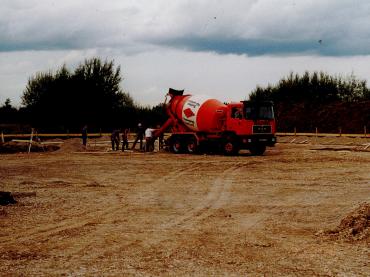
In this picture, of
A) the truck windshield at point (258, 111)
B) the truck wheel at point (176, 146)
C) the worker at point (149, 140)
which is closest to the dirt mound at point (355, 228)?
the truck windshield at point (258, 111)

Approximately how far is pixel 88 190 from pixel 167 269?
344 inches

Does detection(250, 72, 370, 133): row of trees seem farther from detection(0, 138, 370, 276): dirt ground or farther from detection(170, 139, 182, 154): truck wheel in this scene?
detection(0, 138, 370, 276): dirt ground

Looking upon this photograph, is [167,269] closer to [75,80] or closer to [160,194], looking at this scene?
[160,194]

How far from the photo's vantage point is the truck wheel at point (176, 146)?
1252 inches

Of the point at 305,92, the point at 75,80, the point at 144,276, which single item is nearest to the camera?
the point at 144,276

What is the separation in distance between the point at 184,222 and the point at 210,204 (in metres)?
2.46

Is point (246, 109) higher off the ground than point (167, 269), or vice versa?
point (246, 109)

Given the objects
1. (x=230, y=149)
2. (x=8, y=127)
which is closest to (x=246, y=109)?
(x=230, y=149)

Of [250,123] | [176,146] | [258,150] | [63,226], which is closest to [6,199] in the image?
[63,226]

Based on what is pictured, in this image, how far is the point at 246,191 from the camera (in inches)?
622

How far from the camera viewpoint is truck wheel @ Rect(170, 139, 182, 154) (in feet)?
104

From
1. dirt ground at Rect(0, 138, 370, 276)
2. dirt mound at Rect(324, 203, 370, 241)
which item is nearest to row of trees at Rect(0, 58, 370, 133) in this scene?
dirt ground at Rect(0, 138, 370, 276)

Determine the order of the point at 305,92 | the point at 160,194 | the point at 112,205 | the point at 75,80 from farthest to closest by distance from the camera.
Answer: the point at 305,92, the point at 75,80, the point at 160,194, the point at 112,205

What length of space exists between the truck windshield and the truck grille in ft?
1.40
